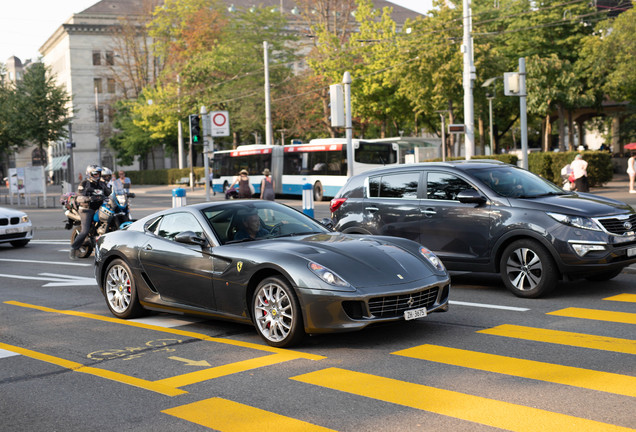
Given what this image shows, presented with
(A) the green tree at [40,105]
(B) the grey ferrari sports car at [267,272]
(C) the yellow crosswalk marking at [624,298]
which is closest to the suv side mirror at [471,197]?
(C) the yellow crosswalk marking at [624,298]

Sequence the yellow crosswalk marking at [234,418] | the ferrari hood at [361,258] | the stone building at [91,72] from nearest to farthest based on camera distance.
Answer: the yellow crosswalk marking at [234,418] → the ferrari hood at [361,258] → the stone building at [91,72]

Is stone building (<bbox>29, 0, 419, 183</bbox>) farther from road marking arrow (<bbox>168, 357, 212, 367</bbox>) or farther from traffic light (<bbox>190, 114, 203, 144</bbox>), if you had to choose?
road marking arrow (<bbox>168, 357, 212, 367</bbox>)

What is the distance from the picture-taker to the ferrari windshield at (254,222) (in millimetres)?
8094

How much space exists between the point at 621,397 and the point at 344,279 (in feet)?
8.22

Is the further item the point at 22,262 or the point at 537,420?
the point at 22,262

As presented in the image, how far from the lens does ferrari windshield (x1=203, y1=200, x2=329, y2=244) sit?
8094mm

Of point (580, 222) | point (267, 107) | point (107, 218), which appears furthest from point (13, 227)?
point (267, 107)

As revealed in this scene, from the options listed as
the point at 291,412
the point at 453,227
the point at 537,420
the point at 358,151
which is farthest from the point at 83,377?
the point at 358,151

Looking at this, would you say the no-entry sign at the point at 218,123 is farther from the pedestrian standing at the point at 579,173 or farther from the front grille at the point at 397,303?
the front grille at the point at 397,303

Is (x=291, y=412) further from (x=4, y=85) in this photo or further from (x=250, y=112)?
(x=250, y=112)

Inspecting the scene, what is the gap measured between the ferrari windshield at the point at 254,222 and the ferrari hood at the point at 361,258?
0.32m

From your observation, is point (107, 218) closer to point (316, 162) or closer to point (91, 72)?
point (316, 162)

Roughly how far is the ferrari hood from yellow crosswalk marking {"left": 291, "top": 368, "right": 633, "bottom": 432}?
3.35 ft

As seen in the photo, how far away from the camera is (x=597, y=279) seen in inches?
415
